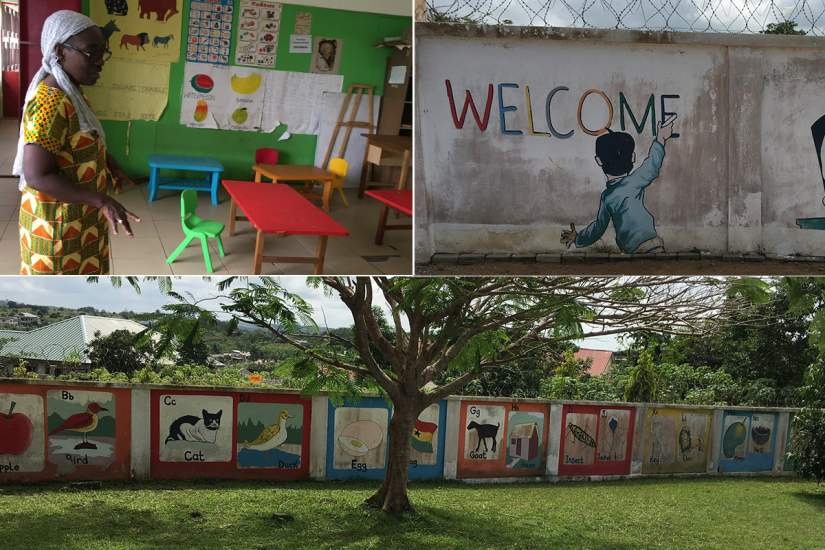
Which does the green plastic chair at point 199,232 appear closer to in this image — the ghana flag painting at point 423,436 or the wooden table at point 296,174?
the wooden table at point 296,174

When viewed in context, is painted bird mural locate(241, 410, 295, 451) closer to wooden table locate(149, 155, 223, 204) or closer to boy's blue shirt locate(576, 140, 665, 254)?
wooden table locate(149, 155, 223, 204)

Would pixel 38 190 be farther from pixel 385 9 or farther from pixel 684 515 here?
pixel 684 515

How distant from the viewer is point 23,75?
327 centimetres

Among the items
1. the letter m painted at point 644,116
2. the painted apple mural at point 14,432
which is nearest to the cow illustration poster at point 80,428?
the painted apple mural at point 14,432

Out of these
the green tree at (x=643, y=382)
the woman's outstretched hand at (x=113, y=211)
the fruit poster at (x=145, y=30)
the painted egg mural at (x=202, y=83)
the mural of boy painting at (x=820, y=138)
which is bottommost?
the green tree at (x=643, y=382)

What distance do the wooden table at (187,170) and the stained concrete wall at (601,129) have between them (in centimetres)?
120

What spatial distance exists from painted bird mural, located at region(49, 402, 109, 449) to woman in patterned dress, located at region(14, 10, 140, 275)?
5.50m

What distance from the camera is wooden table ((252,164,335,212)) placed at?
515 centimetres

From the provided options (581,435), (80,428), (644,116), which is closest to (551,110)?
(644,116)

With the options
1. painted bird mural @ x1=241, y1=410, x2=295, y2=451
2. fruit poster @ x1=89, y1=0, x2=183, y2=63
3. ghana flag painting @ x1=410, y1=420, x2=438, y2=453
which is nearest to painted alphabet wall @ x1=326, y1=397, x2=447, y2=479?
ghana flag painting @ x1=410, y1=420, x2=438, y2=453

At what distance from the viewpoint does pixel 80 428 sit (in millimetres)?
7605

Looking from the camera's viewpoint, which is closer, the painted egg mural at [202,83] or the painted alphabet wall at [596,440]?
the painted egg mural at [202,83]

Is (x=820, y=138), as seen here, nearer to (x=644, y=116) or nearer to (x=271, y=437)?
(x=644, y=116)

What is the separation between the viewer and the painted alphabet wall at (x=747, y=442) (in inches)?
437
